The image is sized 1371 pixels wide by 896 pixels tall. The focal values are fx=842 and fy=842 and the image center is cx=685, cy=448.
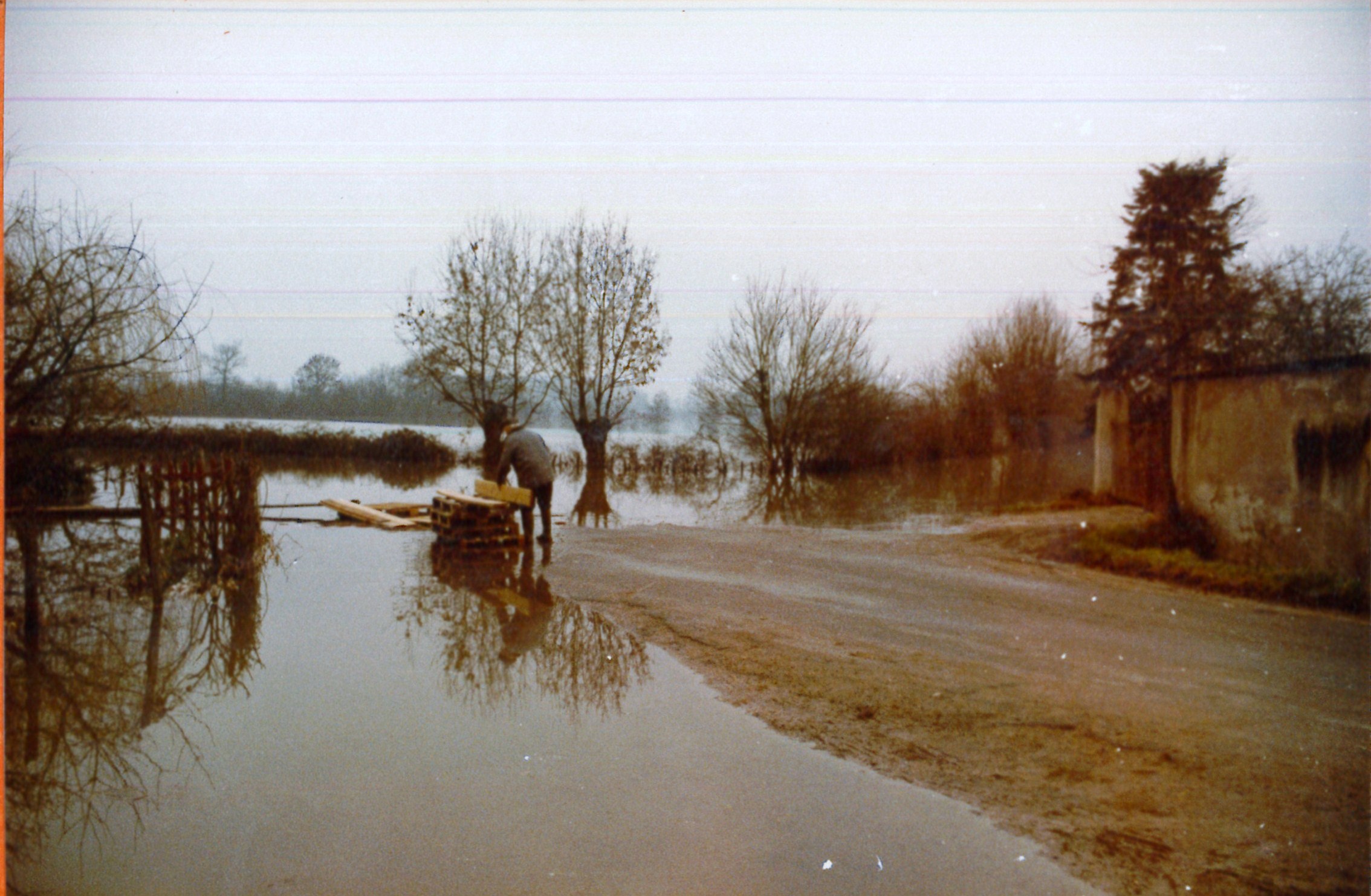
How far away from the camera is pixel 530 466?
1155cm

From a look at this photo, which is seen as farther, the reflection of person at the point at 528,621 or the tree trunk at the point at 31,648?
the reflection of person at the point at 528,621

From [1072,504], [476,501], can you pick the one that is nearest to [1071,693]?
[476,501]

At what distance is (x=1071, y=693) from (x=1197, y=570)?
5.82m

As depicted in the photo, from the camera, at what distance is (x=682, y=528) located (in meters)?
13.9

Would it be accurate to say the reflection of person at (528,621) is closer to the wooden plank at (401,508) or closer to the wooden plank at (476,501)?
the wooden plank at (476,501)

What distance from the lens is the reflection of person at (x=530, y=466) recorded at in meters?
11.6

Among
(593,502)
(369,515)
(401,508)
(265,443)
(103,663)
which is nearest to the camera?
(103,663)

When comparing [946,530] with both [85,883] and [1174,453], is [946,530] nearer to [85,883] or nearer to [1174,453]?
[1174,453]

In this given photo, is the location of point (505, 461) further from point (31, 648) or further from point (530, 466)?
point (31, 648)

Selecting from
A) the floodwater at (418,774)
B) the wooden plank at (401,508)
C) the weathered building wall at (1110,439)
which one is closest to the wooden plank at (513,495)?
the wooden plank at (401,508)

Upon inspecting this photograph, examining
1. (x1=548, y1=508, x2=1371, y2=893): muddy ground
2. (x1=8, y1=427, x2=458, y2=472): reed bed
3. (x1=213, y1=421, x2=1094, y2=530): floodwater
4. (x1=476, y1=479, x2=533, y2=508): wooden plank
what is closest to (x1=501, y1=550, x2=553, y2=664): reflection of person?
(x1=548, y1=508, x2=1371, y2=893): muddy ground

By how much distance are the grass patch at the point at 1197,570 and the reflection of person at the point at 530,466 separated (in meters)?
7.23

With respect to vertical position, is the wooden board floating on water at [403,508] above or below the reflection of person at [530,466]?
below

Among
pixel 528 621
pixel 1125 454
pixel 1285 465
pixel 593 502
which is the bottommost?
pixel 528 621
